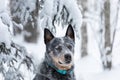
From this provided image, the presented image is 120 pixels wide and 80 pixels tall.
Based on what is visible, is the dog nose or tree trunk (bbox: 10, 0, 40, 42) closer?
the dog nose

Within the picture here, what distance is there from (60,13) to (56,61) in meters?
0.72

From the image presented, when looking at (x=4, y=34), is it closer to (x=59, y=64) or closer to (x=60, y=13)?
(x=59, y=64)

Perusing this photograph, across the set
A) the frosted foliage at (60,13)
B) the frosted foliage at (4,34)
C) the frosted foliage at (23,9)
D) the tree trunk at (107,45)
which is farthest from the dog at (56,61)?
the tree trunk at (107,45)

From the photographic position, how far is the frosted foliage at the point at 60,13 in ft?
20.7

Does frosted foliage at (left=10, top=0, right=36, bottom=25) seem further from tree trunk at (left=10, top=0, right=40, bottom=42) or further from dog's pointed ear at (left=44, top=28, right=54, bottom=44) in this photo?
dog's pointed ear at (left=44, top=28, right=54, bottom=44)

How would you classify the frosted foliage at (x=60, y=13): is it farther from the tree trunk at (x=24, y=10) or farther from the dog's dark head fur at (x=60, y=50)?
the tree trunk at (x=24, y=10)

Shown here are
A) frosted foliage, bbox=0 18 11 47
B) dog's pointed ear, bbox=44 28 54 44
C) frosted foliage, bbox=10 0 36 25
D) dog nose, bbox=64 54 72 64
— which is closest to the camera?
frosted foliage, bbox=0 18 11 47

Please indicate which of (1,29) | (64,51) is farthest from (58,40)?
(1,29)

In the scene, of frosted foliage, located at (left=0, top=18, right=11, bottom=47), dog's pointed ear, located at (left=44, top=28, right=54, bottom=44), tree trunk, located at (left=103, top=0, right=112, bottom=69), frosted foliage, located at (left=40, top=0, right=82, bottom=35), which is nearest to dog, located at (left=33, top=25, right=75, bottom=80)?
dog's pointed ear, located at (left=44, top=28, right=54, bottom=44)

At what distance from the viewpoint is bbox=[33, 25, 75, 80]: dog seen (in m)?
6.16

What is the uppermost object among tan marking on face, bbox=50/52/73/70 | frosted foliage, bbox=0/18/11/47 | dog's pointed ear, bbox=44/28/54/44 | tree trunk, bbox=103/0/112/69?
frosted foliage, bbox=0/18/11/47

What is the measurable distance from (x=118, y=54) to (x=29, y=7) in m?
11.5

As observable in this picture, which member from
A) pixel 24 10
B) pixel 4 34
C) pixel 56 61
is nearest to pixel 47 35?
pixel 56 61

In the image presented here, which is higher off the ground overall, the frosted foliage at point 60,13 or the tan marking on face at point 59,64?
the frosted foliage at point 60,13
